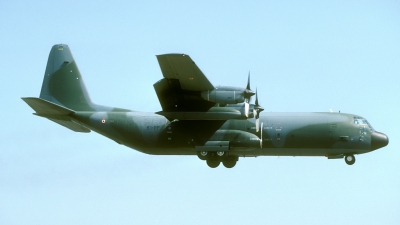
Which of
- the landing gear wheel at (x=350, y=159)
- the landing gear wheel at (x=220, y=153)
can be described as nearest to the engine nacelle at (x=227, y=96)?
the landing gear wheel at (x=220, y=153)

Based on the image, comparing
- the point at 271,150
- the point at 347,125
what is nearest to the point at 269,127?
the point at 271,150

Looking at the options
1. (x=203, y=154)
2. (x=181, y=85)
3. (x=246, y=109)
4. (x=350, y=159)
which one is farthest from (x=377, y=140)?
(x=181, y=85)

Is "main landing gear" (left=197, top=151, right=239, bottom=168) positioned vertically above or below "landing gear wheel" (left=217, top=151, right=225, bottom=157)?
below

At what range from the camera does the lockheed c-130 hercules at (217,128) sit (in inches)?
1099

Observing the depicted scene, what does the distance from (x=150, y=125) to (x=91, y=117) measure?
2.87 m

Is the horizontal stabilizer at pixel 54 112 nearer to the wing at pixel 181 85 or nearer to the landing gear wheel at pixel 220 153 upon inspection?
the wing at pixel 181 85

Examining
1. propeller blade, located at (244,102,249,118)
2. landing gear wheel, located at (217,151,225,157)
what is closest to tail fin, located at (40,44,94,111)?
landing gear wheel, located at (217,151,225,157)

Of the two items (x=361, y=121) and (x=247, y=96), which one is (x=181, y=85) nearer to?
(x=247, y=96)

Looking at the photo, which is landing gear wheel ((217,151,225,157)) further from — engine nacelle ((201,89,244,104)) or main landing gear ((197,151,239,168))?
engine nacelle ((201,89,244,104))

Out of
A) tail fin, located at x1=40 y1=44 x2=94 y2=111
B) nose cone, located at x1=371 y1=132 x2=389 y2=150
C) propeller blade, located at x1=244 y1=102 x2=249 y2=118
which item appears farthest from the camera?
tail fin, located at x1=40 y1=44 x2=94 y2=111

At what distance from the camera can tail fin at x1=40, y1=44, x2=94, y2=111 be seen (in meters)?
31.3

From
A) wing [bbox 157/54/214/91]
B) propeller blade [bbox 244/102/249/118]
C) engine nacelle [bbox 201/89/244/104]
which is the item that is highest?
wing [bbox 157/54/214/91]

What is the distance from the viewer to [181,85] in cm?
2702

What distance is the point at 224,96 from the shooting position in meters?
26.3
